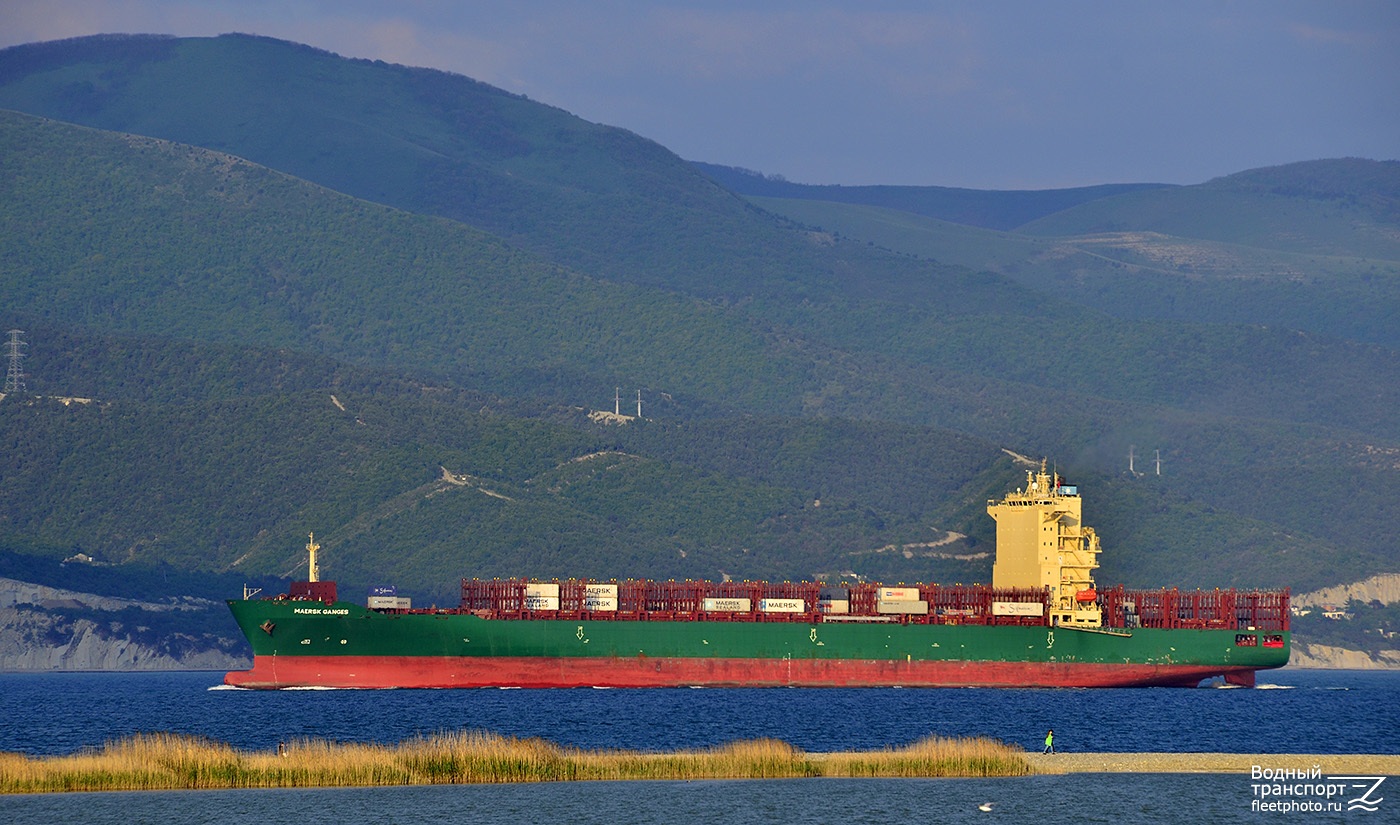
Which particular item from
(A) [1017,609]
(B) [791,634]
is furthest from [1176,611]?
(B) [791,634]

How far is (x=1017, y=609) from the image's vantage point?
118250 mm

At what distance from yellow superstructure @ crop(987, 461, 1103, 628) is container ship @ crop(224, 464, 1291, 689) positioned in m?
0.10

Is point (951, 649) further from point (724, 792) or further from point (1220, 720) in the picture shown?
point (724, 792)

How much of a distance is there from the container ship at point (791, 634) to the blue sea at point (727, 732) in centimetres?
154

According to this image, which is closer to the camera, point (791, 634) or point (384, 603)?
point (384, 603)

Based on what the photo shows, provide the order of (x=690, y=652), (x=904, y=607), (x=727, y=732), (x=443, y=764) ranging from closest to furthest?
(x=443, y=764), (x=727, y=732), (x=690, y=652), (x=904, y=607)

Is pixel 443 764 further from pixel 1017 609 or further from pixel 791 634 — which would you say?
pixel 1017 609

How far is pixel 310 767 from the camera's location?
62094 millimetres

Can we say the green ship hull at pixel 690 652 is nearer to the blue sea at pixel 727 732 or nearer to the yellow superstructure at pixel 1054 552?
the blue sea at pixel 727 732

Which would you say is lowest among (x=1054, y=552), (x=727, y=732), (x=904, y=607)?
(x=727, y=732)

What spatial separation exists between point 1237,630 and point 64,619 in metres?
101

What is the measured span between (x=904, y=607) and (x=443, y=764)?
58941mm

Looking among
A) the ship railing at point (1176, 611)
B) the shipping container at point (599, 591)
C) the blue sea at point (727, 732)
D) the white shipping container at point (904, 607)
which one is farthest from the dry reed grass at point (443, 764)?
the ship railing at point (1176, 611)

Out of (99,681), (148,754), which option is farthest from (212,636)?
(148,754)
